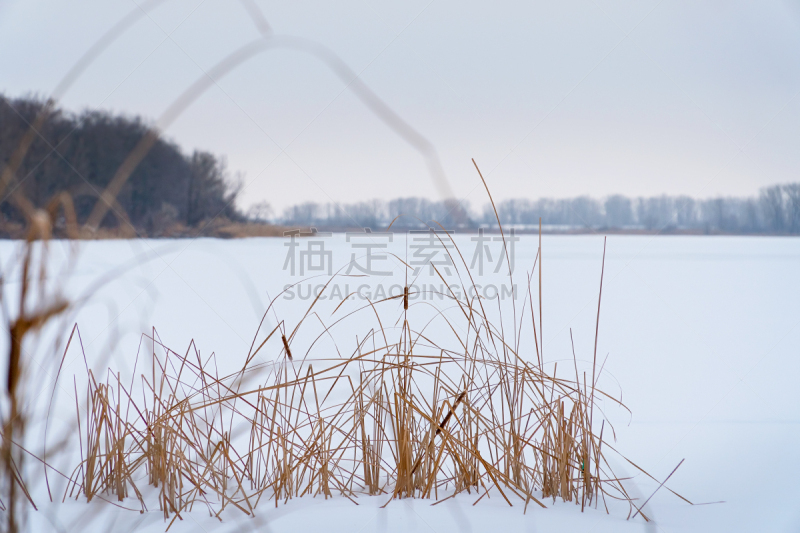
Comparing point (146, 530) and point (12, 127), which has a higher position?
point (12, 127)

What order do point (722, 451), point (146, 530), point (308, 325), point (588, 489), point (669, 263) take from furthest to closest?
point (669, 263) → point (308, 325) → point (722, 451) → point (588, 489) → point (146, 530)

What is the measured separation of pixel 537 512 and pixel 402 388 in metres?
0.34

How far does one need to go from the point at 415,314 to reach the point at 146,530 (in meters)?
3.72

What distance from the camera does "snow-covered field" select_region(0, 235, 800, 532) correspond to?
893mm

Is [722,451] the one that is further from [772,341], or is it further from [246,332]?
[246,332]

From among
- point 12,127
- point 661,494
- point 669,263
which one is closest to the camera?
point 12,127

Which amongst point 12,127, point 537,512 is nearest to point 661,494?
point 537,512

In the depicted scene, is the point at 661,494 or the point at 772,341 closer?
the point at 661,494

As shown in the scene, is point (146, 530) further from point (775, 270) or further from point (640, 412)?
point (775, 270)

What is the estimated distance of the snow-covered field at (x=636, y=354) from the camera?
2.93 feet

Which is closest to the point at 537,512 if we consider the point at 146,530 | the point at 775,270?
the point at 146,530

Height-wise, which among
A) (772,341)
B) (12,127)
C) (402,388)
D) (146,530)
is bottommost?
(772,341)

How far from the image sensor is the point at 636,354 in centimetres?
341

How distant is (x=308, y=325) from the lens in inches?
172
